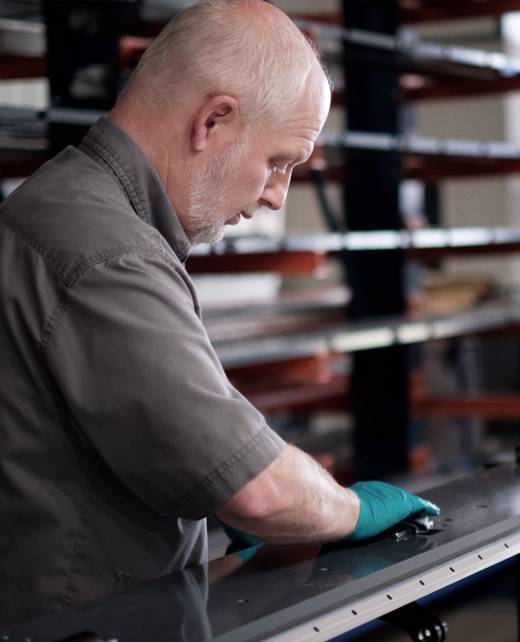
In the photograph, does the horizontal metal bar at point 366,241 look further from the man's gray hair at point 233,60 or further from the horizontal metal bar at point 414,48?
the man's gray hair at point 233,60

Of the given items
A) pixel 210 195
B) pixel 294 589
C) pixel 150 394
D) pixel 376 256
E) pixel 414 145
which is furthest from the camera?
pixel 376 256

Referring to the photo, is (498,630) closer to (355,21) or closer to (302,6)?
(355,21)

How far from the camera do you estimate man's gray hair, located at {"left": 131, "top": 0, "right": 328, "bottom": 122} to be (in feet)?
5.79

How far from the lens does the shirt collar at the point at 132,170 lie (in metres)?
1.77

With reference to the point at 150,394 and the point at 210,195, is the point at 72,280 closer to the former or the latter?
the point at 150,394

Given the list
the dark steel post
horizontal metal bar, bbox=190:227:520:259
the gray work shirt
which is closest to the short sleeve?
the gray work shirt

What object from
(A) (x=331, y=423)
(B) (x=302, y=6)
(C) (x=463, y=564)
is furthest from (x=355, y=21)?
(B) (x=302, y=6)

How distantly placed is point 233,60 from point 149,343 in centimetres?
45

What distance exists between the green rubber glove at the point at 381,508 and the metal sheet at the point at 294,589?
3cm

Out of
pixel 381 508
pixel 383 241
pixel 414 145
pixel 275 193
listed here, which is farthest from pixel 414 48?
pixel 381 508

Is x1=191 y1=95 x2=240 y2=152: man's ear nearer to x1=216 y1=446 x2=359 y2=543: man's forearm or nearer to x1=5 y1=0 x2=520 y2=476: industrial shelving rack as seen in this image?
x1=216 y1=446 x2=359 y2=543: man's forearm

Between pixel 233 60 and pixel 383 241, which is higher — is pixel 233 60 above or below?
above

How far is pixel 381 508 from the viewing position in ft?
6.11

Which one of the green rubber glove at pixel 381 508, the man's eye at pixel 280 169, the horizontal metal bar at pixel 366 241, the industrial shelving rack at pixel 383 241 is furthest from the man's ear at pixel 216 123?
the industrial shelving rack at pixel 383 241
